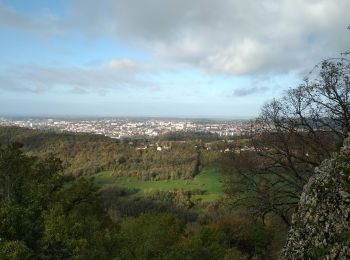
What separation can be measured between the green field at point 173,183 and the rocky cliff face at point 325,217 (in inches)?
2368

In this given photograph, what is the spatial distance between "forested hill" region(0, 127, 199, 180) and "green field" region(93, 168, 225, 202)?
106 inches

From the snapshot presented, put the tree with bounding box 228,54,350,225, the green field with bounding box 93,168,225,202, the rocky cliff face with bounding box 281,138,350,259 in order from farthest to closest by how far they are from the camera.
Result: the green field with bounding box 93,168,225,202 → the tree with bounding box 228,54,350,225 → the rocky cliff face with bounding box 281,138,350,259

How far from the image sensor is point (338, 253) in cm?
618

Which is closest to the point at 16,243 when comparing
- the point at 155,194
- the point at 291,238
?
the point at 291,238

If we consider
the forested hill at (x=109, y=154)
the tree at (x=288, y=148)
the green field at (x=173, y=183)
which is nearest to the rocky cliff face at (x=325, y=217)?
the tree at (x=288, y=148)

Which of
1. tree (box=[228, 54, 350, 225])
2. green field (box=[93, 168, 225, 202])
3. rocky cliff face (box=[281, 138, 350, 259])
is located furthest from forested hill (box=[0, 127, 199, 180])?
rocky cliff face (box=[281, 138, 350, 259])

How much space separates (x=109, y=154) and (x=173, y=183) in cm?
2591

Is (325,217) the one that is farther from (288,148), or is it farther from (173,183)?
(173,183)

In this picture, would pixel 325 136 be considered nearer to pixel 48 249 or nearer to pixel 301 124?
pixel 301 124

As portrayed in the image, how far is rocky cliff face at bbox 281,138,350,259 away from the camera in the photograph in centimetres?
646

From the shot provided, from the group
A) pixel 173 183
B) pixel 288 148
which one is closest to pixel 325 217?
pixel 288 148

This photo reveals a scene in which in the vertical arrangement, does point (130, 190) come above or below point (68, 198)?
below

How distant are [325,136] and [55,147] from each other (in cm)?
9035

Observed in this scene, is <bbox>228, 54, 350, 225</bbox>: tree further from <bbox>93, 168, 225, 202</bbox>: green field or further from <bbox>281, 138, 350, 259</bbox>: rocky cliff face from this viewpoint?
<bbox>93, 168, 225, 202</bbox>: green field
